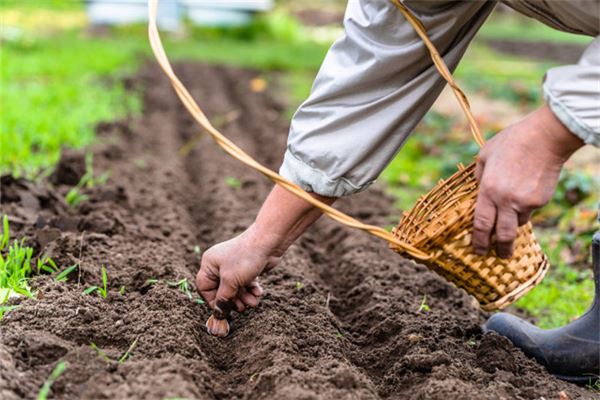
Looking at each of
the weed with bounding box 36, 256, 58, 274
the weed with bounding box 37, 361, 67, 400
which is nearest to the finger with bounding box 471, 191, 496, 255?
the weed with bounding box 37, 361, 67, 400

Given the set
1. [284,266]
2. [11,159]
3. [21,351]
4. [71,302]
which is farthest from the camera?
[11,159]

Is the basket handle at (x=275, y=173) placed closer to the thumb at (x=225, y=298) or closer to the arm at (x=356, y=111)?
the arm at (x=356, y=111)

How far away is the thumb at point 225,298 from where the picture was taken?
8.27 ft

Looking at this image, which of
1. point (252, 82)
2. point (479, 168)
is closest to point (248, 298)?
point (479, 168)

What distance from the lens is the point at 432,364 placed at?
238cm

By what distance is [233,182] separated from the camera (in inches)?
189

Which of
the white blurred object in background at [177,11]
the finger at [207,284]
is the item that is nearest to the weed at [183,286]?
the finger at [207,284]

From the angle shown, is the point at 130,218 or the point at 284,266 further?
the point at 130,218

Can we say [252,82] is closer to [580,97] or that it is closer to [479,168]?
[479,168]

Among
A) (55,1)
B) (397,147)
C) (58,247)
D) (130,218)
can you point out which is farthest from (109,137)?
(55,1)

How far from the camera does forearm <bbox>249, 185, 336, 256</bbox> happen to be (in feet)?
7.94

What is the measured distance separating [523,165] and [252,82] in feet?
22.2

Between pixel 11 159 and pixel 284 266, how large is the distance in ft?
6.91

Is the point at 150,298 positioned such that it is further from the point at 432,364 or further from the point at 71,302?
the point at 432,364
